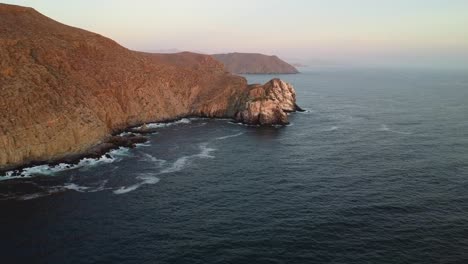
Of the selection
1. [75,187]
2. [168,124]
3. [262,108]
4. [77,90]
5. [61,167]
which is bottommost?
[75,187]

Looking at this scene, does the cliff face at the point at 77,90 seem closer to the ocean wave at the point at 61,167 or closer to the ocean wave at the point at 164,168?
the ocean wave at the point at 61,167

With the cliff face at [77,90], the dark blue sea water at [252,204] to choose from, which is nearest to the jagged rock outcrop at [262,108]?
the cliff face at [77,90]

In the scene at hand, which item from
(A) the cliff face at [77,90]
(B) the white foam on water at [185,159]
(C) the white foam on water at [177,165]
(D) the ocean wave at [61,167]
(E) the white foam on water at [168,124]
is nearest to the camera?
(D) the ocean wave at [61,167]

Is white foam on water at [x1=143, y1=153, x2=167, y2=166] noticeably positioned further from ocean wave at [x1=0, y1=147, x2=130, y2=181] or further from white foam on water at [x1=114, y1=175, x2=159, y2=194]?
white foam on water at [x1=114, y1=175, x2=159, y2=194]

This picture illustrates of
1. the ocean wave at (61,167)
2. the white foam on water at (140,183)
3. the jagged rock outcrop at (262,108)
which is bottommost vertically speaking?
the white foam on water at (140,183)

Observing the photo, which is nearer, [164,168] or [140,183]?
[140,183]

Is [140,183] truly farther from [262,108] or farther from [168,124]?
[262,108]

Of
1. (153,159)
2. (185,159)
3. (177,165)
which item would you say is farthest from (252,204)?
(153,159)
